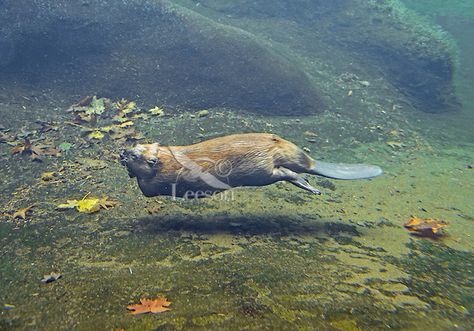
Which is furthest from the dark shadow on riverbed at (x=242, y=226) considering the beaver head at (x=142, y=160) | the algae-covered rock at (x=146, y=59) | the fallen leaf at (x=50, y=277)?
the algae-covered rock at (x=146, y=59)

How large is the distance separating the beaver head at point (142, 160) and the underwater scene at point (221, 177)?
0.05 ft

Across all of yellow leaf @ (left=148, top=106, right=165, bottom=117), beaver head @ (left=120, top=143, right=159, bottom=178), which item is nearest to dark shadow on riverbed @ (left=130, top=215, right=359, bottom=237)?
beaver head @ (left=120, top=143, right=159, bottom=178)

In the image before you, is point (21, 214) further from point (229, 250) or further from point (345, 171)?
point (345, 171)

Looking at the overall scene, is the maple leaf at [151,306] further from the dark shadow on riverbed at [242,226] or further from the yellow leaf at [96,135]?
the yellow leaf at [96,135]

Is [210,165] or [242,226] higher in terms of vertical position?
[210,165]

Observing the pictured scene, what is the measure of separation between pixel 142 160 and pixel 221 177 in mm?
749

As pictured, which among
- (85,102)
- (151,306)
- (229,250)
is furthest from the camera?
(85,102)

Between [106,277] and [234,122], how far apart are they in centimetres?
393

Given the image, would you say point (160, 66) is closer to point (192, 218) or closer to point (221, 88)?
point (221, 88)

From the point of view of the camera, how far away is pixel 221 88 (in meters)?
6.50

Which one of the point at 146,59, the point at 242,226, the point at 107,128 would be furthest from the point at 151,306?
the point at 146,59

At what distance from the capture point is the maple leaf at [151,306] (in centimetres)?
184

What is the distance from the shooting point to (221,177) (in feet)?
10.2

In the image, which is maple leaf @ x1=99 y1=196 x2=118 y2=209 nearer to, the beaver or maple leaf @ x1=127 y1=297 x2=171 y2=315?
the beaver
